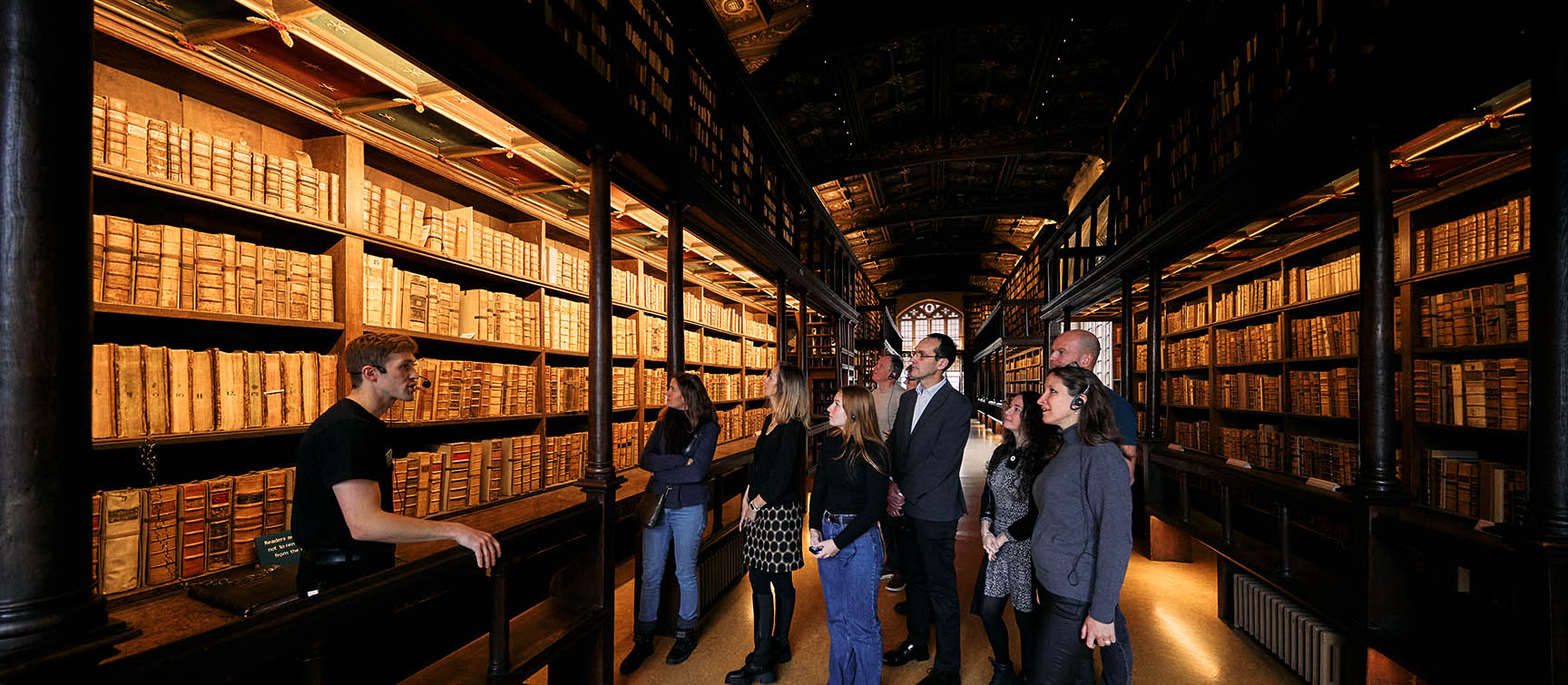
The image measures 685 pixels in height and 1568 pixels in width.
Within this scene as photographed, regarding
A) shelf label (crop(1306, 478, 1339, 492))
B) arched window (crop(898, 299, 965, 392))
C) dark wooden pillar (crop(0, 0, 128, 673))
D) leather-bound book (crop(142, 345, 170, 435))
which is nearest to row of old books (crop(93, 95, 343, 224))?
leather-bound book (crop(142, 345, 170, 435))

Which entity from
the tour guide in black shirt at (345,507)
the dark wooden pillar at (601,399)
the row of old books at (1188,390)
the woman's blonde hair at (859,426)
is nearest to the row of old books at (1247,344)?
the row of old books at (1188,390)

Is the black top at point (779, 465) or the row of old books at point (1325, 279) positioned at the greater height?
the row of old books at point (1325, 279)

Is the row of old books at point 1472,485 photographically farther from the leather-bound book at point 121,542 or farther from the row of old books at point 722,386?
the leather-bound book at point 121,542

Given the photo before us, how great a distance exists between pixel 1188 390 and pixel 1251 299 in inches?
58.2

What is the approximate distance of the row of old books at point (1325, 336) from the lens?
3.95 m

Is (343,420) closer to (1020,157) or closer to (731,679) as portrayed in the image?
(731,679)

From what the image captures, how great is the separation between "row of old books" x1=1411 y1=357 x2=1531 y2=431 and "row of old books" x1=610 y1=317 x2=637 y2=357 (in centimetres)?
460

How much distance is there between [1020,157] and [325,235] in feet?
30.8

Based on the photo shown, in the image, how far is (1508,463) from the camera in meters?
3.06

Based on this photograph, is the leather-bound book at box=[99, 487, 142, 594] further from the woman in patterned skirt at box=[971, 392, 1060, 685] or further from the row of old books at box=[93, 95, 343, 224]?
the woman in patterned skirt at box=[971, 392, 1060, 685]

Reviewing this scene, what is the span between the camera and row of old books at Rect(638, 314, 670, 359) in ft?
15.4

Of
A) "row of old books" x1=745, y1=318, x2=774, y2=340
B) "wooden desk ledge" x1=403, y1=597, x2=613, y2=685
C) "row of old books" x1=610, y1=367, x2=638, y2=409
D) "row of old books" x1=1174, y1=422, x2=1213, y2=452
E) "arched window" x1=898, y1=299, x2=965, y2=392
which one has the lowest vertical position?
"wooden desk ledge" x1=403, y1=597, x2=613, y2=685

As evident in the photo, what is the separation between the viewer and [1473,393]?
304 centimetres

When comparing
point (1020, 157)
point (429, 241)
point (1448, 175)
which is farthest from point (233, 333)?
point (1020, 157)
